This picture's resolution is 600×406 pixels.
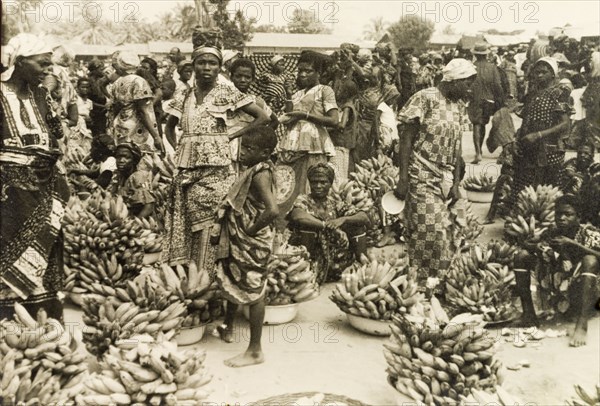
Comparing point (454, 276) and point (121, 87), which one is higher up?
point (121, 87)

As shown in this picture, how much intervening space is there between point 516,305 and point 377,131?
3.59m

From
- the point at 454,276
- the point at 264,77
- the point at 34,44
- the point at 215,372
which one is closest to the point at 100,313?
the point at 215,372

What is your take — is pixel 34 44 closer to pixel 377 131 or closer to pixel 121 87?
pixel 121 87

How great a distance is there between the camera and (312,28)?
1023cm

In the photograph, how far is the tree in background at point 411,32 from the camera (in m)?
14.7

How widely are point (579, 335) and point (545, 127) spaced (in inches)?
97.1

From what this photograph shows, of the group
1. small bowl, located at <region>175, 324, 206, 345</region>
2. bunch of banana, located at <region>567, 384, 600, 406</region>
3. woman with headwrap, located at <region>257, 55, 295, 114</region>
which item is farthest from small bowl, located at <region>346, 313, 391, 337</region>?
woman with headwrap, located at <region>257, 55, 295, 114</region>

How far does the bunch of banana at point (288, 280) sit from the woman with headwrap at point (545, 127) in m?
2.78

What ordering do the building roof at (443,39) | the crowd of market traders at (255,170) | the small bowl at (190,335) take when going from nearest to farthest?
the crowd of market traders at (255,170), the small bowl at (190,335), the building roof at (443,39)

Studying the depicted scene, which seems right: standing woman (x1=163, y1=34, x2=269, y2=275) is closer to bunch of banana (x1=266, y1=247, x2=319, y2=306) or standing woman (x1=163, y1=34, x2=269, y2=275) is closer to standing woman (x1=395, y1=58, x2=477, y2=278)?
bunch of banana (x1=266, y1=247, x2=319, y2=306)

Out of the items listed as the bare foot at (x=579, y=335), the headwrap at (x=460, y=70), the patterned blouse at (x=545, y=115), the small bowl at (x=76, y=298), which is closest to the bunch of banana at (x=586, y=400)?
the bare foot at (x=579, y=335)

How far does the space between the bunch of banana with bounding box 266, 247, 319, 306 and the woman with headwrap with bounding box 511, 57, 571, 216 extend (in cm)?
278

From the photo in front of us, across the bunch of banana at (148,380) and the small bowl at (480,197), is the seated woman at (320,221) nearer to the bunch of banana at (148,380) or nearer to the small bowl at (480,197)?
the bunch of banana at (148,380)

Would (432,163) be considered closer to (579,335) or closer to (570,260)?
(570,260)
